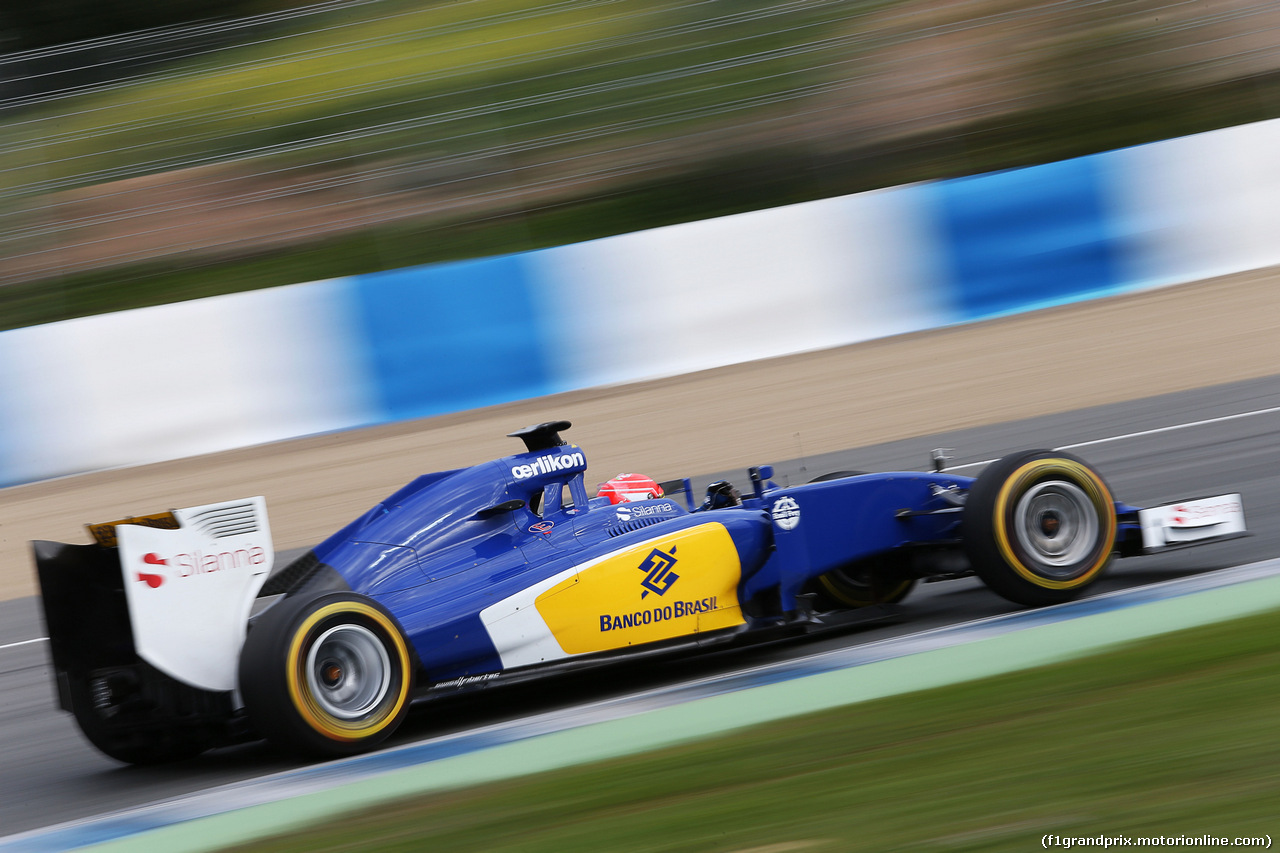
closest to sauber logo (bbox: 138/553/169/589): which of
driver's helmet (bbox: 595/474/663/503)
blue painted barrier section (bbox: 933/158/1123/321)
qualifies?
driver's helmet (bbox: 595/474/663/503)

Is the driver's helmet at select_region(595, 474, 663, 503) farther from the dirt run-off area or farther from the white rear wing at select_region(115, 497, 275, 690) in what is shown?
the dirt run-off area

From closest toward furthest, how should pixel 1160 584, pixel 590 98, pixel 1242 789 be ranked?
1. pixel 1242 789
2. pixel 1160 584
3. pixel 590 98

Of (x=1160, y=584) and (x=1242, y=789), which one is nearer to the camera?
(x=1242, y=789)

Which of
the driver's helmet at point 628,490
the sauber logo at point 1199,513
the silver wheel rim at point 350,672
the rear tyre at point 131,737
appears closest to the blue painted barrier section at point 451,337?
the driver's helmet at point 628,490

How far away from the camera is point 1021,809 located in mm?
3383

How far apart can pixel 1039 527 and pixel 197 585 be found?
313 centimetres

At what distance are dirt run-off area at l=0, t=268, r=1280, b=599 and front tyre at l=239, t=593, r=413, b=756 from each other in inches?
183

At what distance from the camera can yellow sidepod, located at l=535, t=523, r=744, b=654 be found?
205 inches

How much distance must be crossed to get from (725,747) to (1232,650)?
61.9 inches

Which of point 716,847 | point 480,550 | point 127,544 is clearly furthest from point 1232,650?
point 127,544

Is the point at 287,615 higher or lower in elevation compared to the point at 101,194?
lower

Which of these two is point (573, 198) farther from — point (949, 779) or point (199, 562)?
point (949, 779)

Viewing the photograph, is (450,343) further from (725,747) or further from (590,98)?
(725,747)

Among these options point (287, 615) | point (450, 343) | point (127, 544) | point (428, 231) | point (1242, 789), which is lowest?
point (1242, 789)
